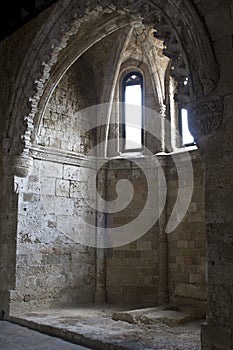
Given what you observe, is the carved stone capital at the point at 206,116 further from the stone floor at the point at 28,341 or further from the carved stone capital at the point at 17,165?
the carved stone capital at the point at 17,165

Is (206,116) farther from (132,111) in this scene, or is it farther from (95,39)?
(132,111)

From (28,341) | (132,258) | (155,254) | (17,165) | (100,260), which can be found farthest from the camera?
(100,260)

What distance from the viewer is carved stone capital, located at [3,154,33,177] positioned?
824cm

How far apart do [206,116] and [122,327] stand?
12.3 ft

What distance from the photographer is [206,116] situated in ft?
15.3

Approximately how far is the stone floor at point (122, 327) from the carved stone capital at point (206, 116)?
274cm

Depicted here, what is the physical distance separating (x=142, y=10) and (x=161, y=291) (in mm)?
5433

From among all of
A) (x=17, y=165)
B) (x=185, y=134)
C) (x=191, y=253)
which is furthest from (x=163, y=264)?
(x=17, y=165)

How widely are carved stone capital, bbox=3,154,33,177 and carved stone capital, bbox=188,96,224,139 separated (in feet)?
14.3

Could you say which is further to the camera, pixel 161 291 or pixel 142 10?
pixel 161 291

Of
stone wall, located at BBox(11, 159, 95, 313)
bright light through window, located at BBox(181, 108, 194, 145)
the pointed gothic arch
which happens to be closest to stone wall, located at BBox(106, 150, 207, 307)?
bright light through window, located at BBox(181, 108, 194, 145)

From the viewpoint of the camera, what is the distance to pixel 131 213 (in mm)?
9359

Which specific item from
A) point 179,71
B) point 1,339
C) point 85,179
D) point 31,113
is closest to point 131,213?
point 85,179

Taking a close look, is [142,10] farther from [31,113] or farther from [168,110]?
[168,110]
